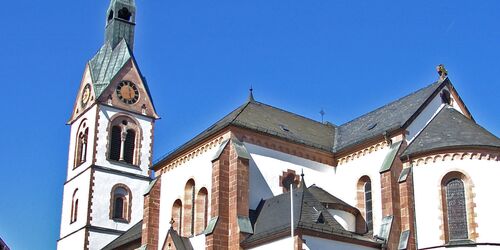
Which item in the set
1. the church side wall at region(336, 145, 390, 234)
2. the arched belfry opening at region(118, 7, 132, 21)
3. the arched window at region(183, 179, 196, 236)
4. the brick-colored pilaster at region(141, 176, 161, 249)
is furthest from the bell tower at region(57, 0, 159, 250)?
the church side wall at region(336, 145, 390, 234)

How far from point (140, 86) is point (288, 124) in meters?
22.0

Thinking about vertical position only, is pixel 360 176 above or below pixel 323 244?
above

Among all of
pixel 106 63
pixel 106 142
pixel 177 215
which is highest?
pixel 106 63

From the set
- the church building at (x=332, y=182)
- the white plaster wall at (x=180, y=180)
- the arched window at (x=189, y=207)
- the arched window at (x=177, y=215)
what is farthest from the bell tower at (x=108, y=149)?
the arched window at (x=189, y=207)

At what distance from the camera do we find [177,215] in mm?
41781

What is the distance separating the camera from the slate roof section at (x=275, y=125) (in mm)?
40094

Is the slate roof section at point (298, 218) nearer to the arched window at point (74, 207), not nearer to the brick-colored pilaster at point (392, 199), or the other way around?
the brick-colored pilaster at point (392, 199)

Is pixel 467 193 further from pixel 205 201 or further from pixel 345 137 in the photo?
pixel 205 201

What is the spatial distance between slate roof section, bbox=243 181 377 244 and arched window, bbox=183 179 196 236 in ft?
17.2

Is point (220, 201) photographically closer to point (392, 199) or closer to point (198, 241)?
point (198, 241)

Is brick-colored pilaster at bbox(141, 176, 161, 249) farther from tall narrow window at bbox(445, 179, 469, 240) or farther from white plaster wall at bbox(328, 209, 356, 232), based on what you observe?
tall narrow window at bbox(445, 179, 469, 240)

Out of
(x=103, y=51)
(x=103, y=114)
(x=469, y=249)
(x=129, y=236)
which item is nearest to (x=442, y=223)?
(x=469, y=249)

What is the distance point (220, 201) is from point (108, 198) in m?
21.4

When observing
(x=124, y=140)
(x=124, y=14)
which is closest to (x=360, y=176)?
(x=124, y=140)
